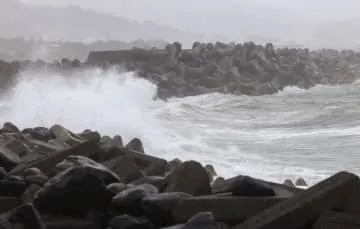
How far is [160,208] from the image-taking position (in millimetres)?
3314

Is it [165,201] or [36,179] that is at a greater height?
[165,201]

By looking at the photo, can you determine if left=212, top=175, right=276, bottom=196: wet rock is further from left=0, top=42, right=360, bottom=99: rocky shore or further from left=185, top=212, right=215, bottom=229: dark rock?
left=0, top=42, right=360, bottom=99: rocky shore

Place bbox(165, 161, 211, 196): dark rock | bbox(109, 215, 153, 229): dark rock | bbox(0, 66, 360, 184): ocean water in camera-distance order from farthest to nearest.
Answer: bbox(0, 66, 360, 184): ocean water < bbox(165, 161, 211, 196): dark rock < bbox(109, 215, 153, 229): dark rock

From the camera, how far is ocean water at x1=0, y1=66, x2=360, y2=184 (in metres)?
9.50

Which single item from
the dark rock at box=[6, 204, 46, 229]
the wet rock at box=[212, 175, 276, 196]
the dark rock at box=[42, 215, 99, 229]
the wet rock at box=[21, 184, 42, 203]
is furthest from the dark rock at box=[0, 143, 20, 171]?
the wet rock at box=[212, 175, 276, 196]

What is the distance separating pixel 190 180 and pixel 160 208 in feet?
1.42

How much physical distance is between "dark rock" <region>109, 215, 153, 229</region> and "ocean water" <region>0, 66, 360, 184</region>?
15.1ft

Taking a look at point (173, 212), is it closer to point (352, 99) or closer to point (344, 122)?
point (344, 122)

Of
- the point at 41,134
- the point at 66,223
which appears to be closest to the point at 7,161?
the point at 66,223

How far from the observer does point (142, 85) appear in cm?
2155

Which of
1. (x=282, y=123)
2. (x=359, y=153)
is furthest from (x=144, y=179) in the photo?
(x=282, y=123)

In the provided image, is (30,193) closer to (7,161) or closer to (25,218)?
(25,218)

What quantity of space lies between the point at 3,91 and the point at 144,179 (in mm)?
14039

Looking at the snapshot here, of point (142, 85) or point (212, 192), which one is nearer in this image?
point (212, 192)
